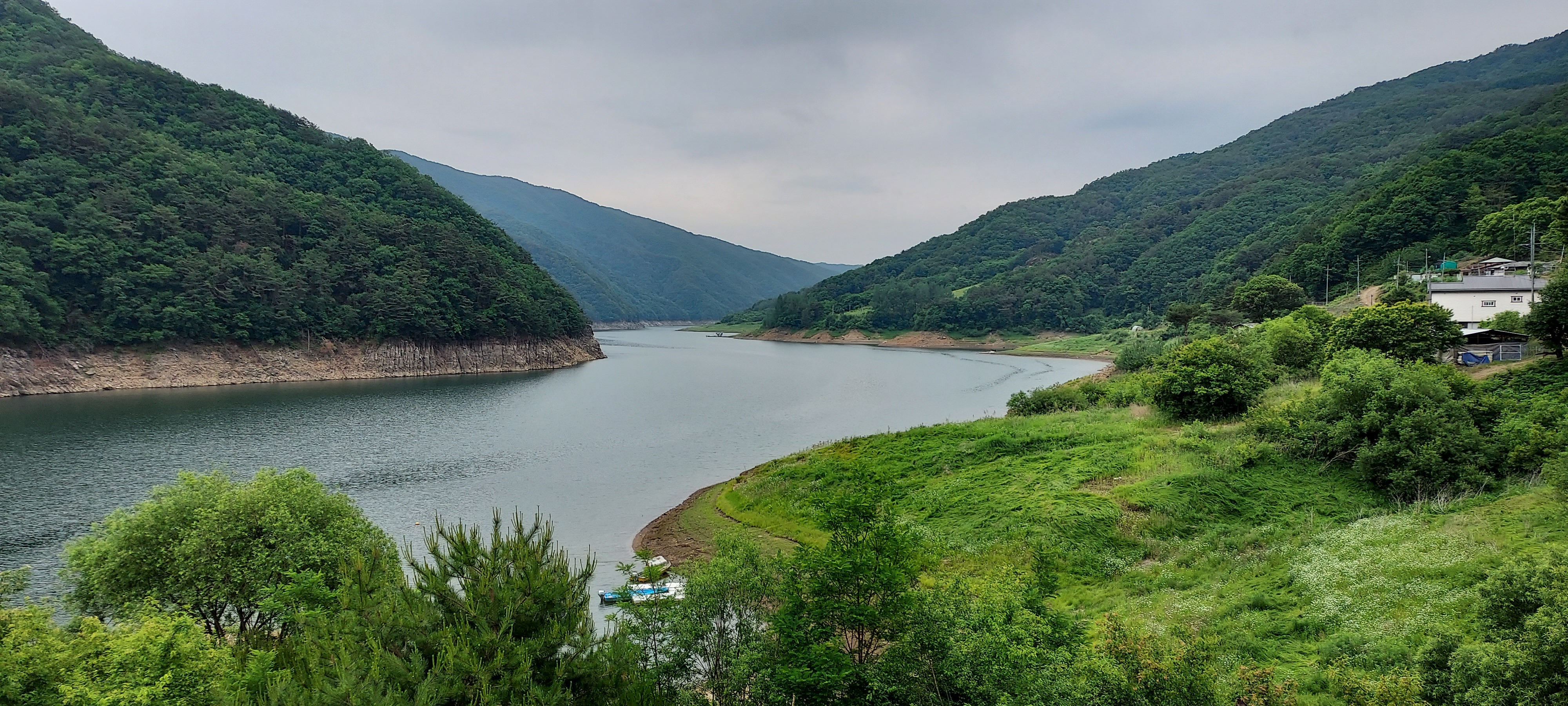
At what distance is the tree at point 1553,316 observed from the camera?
23.7m

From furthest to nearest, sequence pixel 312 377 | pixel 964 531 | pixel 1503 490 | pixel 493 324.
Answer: pixel 493 324 → pixel 312 377 → pixel 964 531 → pixel 1503 490

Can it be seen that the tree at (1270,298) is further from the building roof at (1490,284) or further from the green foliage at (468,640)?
the green foliage at (468,640)

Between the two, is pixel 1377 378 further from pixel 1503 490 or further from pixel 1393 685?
pixel 1393 685

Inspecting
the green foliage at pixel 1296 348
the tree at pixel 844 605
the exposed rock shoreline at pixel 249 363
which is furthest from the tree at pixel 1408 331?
the exposed rock shoreline at pixel 249 363

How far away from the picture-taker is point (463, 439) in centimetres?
4809

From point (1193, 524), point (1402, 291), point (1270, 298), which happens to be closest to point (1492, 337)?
point (1402, 291)

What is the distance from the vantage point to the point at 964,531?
80.0 feet

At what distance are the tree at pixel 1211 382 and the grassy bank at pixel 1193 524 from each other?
4.20 ft

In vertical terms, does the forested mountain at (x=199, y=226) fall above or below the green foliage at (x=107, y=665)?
above

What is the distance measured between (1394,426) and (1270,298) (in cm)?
→ 5963

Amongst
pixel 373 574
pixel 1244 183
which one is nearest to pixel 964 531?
pixel 373 574

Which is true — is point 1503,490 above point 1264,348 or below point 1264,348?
below

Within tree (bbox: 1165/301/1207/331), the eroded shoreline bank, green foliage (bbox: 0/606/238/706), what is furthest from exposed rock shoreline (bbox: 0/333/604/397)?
tree (bbox: 1165/301/1207/331)

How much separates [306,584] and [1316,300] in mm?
98575
